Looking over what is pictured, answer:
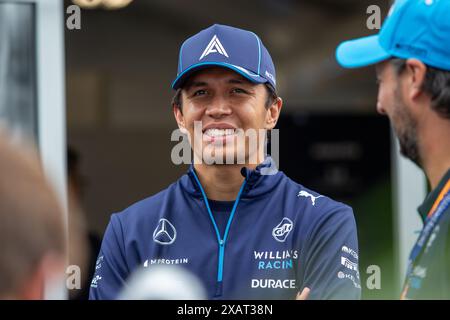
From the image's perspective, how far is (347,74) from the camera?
4246 millimetres

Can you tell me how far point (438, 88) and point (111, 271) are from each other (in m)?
0.84

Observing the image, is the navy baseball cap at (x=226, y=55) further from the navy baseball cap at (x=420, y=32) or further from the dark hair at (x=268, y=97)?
the navy baseball cap at (x=420, y=32)

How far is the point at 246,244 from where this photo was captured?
187 cm

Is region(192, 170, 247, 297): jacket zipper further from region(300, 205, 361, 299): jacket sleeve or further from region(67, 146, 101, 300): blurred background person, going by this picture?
region(67, 146, 101, 300): blurred background person

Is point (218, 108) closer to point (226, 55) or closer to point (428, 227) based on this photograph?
point (226, 55)

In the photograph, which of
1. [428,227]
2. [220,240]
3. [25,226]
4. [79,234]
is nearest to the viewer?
[25,226]

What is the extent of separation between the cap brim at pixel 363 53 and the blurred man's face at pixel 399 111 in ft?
0.09

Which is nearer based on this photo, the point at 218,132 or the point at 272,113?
the point at 218,132

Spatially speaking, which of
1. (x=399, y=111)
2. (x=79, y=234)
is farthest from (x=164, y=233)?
(x=79, y=234)

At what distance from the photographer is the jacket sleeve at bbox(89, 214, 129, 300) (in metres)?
1.84

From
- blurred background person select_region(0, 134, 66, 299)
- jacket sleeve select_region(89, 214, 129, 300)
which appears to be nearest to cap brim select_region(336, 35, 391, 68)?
jacket sleeve select_region(89, 214, 129, 300)
